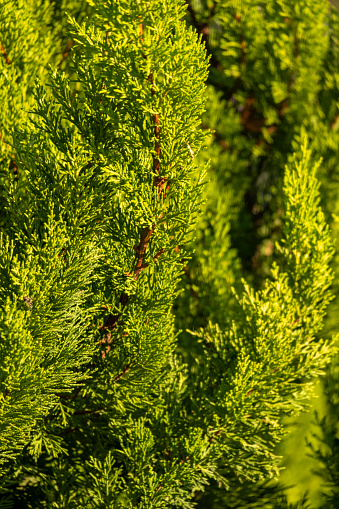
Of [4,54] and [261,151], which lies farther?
[261,151]

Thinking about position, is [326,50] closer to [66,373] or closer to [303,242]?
[303,242]

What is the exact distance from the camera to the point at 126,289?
2.23 ft

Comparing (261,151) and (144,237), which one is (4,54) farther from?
(261,151)

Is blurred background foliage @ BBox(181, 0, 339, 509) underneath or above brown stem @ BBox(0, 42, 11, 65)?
underneath

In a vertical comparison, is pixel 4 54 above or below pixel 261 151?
above

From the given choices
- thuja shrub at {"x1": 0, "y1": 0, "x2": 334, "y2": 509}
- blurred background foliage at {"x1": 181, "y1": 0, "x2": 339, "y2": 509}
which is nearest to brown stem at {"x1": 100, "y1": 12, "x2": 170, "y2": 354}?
thuja shrub at {"x1": 0, "y1": 0, "x2": 334, "y2": 509}

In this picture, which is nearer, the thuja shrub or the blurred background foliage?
the thuja shrub

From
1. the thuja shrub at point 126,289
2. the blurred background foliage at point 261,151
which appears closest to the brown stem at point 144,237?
the thuja shrub at point 126,289

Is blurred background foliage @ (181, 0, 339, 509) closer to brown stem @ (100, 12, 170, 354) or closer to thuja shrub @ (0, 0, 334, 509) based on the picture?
thuja shrub @ (0, 0, 334, 509)

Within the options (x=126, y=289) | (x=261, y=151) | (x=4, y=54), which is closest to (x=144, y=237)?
(x=126, y=289)

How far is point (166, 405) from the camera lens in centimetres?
85

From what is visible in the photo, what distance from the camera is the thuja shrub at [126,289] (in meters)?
0.60

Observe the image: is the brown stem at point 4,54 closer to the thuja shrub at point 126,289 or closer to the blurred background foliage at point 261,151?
the thuja shrub at point 126,289

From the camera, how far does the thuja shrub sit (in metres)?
0.60
